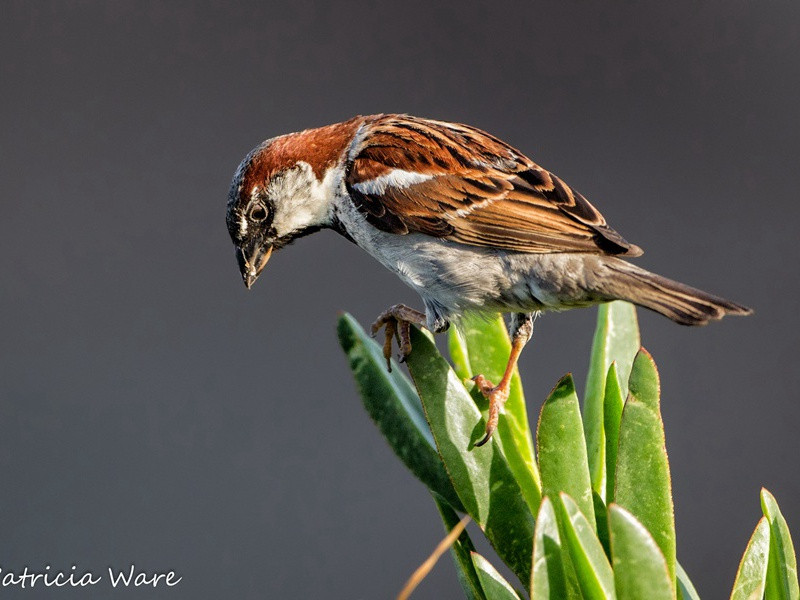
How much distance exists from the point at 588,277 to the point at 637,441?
38 centimetres

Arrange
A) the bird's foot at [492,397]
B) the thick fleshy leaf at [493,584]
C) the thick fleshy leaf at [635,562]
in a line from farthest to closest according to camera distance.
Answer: the bird's foot at [492,397], the thick fleshy leaf at [493,584], the thick fleshy leaf at [635,562]

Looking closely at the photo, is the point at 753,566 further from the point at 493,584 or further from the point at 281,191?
the point at 281,191

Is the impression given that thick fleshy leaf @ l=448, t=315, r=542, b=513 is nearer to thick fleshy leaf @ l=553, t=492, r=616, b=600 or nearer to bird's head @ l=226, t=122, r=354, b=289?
thick fleshy leaf @ l=553, t=492, r=616, b=600

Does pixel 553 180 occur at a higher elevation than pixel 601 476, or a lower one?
higher

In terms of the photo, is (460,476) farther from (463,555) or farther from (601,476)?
(601,476)

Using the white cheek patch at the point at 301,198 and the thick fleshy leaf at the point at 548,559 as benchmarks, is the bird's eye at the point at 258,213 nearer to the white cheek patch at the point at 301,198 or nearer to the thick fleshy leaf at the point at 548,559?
the white cheek patch at the point at 301,198

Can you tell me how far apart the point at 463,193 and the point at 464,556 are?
0.56 metres

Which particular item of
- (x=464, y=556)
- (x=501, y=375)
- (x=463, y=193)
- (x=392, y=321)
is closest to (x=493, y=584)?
(x=464, y=556)

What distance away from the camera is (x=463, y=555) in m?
0.84

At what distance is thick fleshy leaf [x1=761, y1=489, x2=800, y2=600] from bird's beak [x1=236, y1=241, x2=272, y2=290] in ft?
2.51

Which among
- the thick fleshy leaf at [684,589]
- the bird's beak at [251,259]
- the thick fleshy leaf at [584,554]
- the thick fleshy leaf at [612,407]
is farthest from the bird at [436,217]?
the thick fleshy leaf at [584,554]

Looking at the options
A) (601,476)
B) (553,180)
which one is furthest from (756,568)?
(553,180)

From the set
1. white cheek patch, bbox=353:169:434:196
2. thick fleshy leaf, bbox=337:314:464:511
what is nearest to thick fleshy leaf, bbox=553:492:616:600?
thick fleshy leaf, bbox=337:314:464:511

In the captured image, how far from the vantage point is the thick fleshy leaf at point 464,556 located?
0.84 meters
